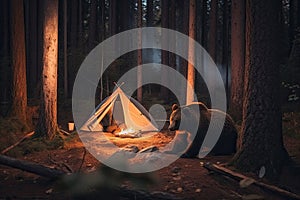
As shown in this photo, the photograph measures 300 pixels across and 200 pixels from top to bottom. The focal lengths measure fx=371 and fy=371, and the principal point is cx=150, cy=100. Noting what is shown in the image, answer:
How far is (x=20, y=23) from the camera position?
12.4 meters

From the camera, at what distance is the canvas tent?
40.2 feet

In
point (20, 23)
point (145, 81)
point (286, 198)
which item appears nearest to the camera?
point (286, 198)

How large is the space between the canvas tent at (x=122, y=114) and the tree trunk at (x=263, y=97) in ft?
20.1

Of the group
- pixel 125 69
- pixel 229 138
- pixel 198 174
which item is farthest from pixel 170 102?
pixel 198 174

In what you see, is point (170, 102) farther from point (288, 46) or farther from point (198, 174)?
point (198, 174)

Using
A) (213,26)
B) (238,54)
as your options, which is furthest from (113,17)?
(238,54)

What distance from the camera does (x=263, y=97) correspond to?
6.37m

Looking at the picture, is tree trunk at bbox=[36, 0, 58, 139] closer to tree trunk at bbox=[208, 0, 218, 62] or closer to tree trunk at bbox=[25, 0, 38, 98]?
tree trunk at bbox=[25, 0, 38, 98]

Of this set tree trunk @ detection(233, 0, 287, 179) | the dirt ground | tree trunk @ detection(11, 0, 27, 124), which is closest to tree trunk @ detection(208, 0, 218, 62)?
tree trunk @ detection(11, 0, 27, 124)

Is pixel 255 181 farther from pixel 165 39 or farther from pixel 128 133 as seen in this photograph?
pixel 165 39

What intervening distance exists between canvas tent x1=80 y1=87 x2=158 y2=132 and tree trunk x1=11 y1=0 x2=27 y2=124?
8.18 ft

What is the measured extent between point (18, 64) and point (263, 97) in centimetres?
896

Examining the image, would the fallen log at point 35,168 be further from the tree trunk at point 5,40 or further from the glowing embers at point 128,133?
the tree trunk at point 5,40

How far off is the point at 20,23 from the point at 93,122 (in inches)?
165
